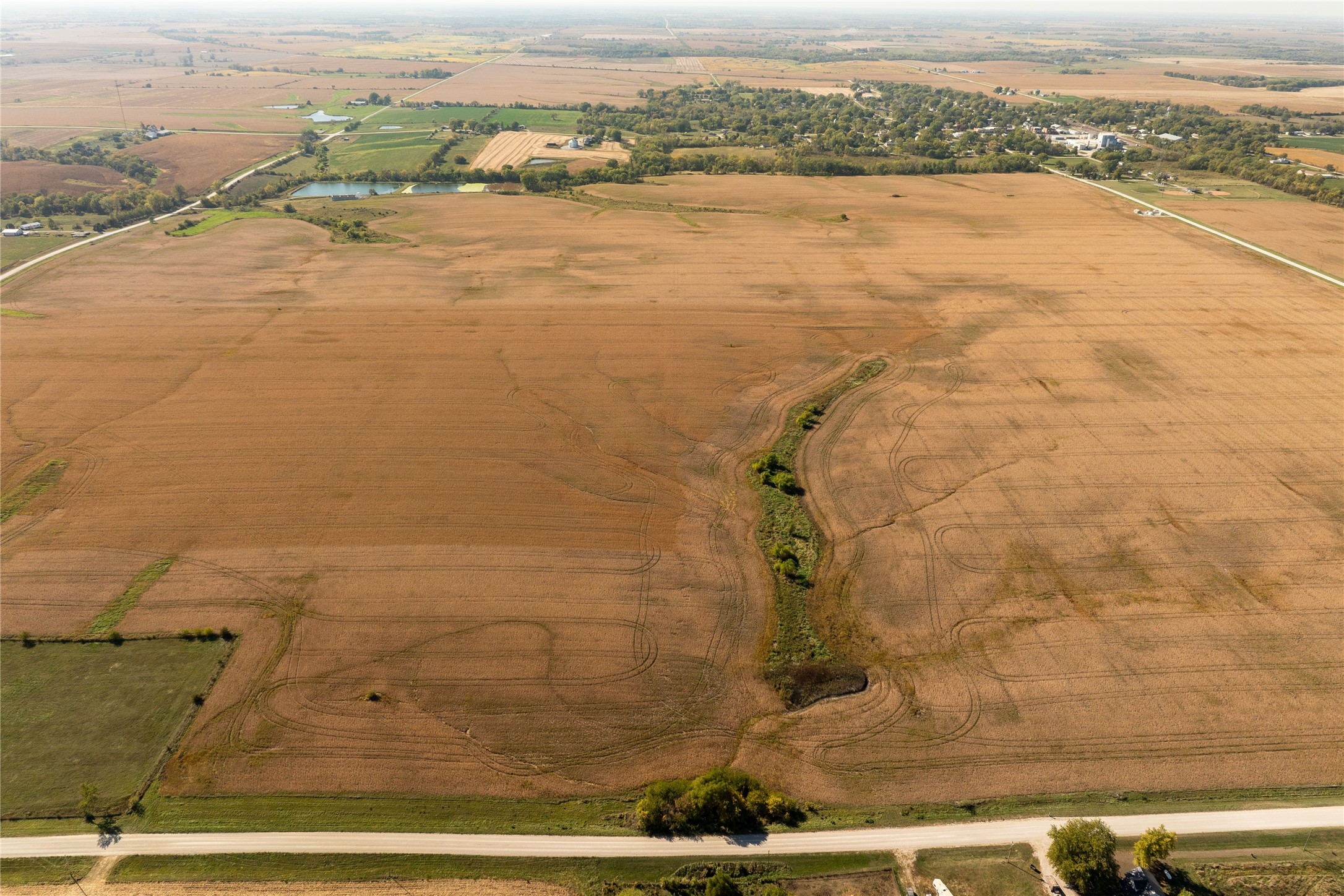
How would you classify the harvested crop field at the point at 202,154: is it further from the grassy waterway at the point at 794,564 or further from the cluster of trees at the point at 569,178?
the grassy waterway at the point at 794,564

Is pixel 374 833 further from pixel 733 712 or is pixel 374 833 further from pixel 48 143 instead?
pixel 48 143

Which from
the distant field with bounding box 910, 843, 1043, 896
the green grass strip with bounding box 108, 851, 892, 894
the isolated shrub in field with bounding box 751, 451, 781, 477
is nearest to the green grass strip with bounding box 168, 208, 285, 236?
the isolated shrub in field with bounding box 751, 451, 781, 477

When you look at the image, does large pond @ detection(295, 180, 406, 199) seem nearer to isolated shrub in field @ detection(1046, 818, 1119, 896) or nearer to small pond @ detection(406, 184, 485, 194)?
small pond @ detection(406, 184, 485, 194)

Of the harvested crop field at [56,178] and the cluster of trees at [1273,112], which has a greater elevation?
the cluster of trees at [1273,112]

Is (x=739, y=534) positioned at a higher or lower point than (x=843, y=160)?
lower

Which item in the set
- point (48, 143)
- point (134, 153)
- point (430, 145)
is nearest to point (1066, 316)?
point (430, 145)

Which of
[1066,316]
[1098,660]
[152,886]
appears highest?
[1066,316]

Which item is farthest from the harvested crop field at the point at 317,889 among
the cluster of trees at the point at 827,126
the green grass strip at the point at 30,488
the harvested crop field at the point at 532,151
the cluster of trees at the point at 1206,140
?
the cluster of trees at the point at 1206,140
